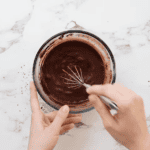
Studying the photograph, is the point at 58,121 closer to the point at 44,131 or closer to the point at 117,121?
the point at 44,131

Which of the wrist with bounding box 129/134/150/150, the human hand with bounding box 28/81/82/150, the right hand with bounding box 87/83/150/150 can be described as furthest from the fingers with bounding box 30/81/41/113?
the wrist with bounding box 129/134/150/150

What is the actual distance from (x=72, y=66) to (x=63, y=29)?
0.17m

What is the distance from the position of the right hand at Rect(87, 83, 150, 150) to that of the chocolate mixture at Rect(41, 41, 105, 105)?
162 mm

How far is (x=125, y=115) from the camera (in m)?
0.48

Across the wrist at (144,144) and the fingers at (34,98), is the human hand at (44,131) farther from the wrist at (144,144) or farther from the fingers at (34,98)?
the wrist at (144,144)

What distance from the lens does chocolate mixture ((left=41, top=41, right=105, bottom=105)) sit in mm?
672

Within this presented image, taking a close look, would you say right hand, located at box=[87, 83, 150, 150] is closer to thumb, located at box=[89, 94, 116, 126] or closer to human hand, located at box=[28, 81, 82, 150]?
thumb, located at box=[89, 94, 116, 126]

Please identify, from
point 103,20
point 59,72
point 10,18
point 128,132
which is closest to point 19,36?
point 10,18

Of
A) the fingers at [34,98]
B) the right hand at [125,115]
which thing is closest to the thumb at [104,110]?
the right hand at [125,115]

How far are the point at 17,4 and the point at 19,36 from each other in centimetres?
14

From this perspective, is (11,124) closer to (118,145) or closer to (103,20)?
(118,145)

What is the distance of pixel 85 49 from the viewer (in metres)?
0.68

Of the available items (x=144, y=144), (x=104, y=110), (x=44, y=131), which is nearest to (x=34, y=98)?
(x=44, y=131)

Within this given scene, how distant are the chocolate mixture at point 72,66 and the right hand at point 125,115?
0.16m
